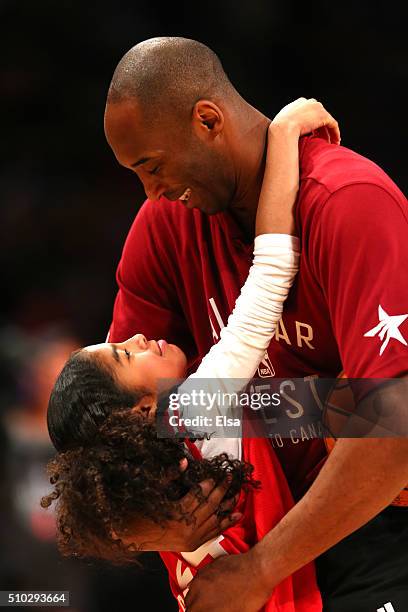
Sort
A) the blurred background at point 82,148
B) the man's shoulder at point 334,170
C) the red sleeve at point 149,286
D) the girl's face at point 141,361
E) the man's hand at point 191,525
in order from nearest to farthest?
the man's shoulder at point 334,170
the man's hand at point 191,525
the girl's face at point 141,361
the red sleeve at point 149,286
the blurred background at point 82,148

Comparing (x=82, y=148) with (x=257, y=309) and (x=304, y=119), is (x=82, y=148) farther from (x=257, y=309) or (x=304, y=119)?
(x=257, y=309)

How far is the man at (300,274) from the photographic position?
5.54 ft

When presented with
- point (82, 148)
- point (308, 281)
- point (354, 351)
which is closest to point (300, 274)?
point (308, 281)

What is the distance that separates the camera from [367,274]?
1.68 metres

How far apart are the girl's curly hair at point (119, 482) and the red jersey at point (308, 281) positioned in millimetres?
265

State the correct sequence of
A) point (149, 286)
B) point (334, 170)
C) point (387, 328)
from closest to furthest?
point (387, 328), point (334, 170), point (149, 286)

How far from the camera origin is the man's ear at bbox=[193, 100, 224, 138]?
1900mm

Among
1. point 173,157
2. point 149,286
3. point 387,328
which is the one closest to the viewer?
point 387,328

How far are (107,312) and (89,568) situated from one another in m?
0.89

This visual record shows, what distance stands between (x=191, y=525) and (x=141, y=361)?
1.19 ft

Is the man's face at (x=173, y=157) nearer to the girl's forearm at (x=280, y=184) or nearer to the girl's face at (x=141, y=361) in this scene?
the girl's forearm at (x=280, y=184)

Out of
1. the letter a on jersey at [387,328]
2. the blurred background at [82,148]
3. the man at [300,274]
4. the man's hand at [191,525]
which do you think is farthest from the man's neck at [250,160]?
the blurred background at [82,148]

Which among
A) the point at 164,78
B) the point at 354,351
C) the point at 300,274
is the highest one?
the point at 164,78

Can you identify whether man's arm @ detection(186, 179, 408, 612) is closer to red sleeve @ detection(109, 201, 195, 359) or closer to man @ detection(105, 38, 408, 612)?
man @ detection(105, 38, 408, 612)
